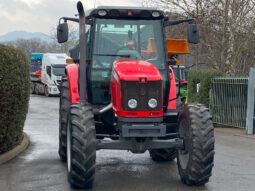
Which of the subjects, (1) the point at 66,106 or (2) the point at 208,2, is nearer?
(1) the point at 66,106

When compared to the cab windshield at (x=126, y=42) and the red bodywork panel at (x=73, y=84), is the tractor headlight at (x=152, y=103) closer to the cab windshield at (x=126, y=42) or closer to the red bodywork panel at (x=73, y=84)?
the cab windshield at (x=126, y=42)

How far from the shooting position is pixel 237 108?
1527 centimetres

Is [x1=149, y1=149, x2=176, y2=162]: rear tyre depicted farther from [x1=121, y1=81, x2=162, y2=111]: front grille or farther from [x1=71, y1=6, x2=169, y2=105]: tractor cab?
[x1=121, y1=81, x2=162, y2=111]: front grille

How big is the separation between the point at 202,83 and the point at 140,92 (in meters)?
10.8

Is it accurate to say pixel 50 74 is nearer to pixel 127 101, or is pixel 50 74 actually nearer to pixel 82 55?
pixel 82 55

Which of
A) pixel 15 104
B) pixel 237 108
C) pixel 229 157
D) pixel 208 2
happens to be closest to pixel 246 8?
pixel 208 2

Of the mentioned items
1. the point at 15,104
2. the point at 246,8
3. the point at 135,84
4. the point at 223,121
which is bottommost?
the point at 223,121

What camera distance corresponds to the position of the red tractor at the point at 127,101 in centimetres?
662

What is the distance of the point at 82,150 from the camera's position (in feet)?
20.9

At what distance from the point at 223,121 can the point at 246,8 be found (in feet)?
24.2

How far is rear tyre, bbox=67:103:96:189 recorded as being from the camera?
6.39 metres

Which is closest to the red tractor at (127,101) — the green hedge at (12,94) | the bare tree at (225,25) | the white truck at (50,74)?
the green hedge at (12,94)

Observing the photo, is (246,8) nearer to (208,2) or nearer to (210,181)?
(208,2)

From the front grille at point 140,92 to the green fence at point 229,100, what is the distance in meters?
8.53
